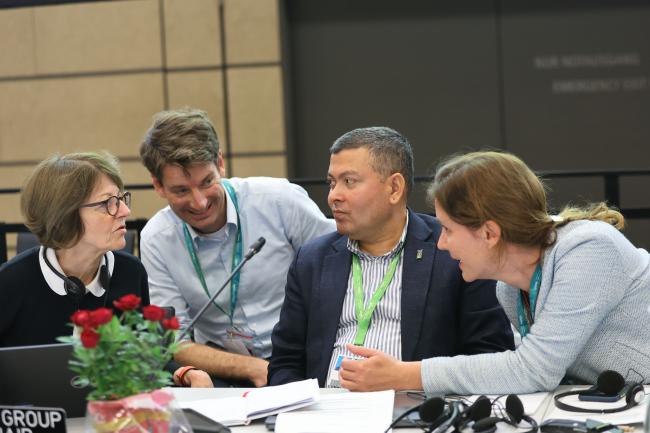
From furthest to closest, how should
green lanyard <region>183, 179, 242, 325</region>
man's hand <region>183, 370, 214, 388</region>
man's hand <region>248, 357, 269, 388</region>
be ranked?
1. green lanyard <region>183, 179, 242, 325</region>
2. man's hand <region>248, 357, 269, 388</region>
3. man's hand <region>183, 370, 214, 388</region>

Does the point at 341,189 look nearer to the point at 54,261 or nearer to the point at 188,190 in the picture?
the point at 188,190

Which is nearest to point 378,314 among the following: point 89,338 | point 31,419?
point 31,419

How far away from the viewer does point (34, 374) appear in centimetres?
195

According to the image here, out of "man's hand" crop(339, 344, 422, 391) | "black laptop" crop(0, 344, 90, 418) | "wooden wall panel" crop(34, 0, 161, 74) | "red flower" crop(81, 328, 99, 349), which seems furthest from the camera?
"wooden wall panel" crop(34, 0, 161, 74)

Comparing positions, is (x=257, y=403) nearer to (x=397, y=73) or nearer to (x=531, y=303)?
(x=531, y=303)

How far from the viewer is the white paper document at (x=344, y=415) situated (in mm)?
1846

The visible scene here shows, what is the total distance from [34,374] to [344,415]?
2.29 feet

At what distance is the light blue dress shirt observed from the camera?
3.23m

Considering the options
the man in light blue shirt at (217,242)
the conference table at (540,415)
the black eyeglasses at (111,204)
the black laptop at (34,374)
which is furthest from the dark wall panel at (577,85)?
the black laptop at (34,374)

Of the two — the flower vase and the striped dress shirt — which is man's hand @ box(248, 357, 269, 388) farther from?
the flower vase

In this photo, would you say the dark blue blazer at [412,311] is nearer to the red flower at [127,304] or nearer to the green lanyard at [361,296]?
the green lanyard at [361,296]

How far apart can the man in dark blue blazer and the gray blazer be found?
453 mm

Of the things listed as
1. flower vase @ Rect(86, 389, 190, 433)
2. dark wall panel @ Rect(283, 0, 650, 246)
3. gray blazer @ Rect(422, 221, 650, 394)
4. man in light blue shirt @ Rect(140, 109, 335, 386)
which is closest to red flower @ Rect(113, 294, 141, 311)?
flower vase @ Rect(86, 389, 190, 433)

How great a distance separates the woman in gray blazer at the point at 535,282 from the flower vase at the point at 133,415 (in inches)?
24.5
